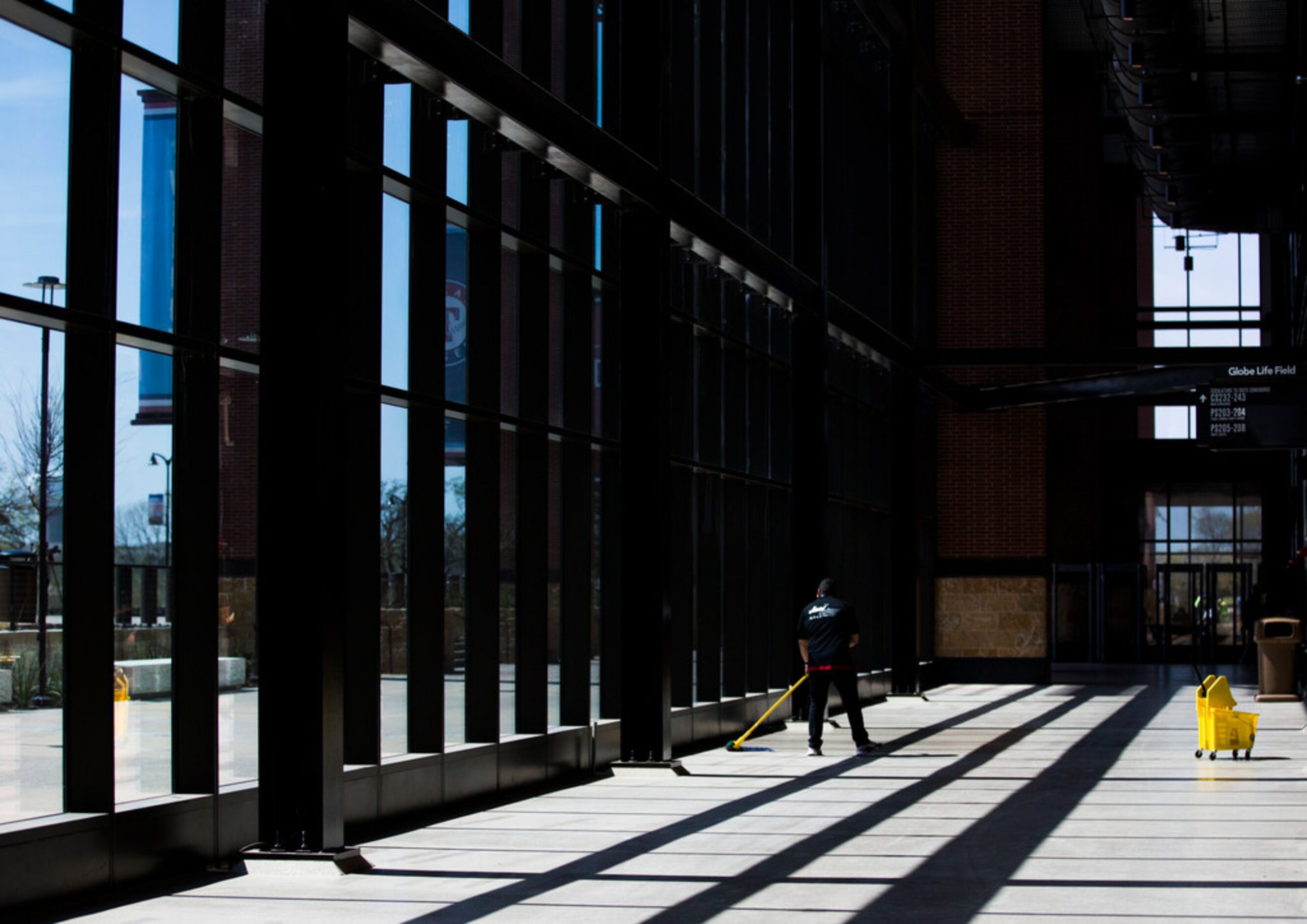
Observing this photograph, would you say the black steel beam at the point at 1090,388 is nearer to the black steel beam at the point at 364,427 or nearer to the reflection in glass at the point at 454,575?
the reflection in glass at the point at 454,575

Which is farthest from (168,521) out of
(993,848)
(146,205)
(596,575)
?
(596,575)

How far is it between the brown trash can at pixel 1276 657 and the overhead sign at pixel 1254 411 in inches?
133

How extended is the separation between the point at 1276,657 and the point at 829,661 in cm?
1313

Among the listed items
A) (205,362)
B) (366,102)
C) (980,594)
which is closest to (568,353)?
(366,102)

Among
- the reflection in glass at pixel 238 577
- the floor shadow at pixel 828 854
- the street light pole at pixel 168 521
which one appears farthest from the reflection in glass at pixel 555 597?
the street light pole at pixel 168 521

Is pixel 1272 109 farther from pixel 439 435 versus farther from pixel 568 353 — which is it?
pixel 439 435

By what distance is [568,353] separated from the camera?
656 inches

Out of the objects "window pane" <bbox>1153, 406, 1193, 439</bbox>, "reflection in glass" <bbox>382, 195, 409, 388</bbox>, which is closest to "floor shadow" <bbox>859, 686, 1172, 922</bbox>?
"reflection in glass" <bbox>382, 195, 409, 388</bbox>

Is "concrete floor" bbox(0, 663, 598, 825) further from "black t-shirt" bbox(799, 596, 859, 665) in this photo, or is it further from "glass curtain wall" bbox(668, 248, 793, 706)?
"glass curtain wall" bbox(668, 248, 793, 706)

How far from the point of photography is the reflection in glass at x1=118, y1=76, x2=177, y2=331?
10242 millimetres

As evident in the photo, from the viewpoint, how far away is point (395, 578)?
13.1m

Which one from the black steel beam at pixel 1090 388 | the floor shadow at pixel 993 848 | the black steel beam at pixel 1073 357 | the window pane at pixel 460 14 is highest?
the window pane at pixel 460 14

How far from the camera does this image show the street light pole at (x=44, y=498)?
30.6ft

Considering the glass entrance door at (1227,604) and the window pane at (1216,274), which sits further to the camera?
the window pane at (1216,274)
